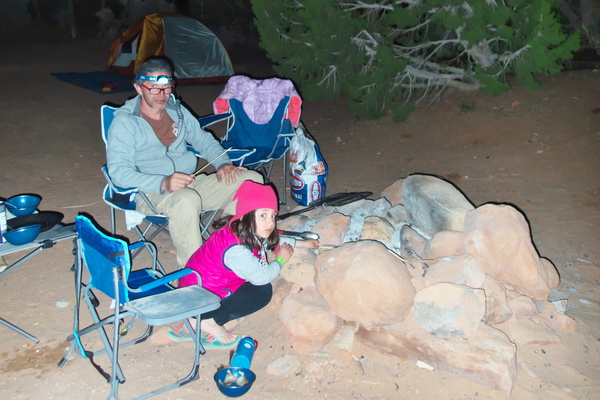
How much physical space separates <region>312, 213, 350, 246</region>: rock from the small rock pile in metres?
0.01

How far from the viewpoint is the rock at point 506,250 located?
8.14ft

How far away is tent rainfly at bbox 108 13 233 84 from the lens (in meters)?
8.60

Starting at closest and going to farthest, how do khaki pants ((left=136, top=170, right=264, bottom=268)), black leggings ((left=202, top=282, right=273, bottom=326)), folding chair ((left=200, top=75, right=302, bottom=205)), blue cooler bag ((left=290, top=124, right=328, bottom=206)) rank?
black leggings ((left=202, top=282, right=273, bottom=326)), khaki pants ((left=136, top=170, right=264, bottom=268)), blue cooler bag ((left=290, top=124, right=328, bottom=206)), folding chair ((left=200, top=75, right=302, bottom=205))

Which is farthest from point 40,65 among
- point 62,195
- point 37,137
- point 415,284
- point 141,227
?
point 415,284

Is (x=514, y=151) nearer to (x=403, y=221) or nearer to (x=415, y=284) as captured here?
(x=403, y=221)

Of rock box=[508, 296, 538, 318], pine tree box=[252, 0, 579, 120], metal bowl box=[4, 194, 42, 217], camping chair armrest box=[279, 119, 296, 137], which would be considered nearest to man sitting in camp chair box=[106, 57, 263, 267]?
metal bowl box=[4, 194, 42, 217]

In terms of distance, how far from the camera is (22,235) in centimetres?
229

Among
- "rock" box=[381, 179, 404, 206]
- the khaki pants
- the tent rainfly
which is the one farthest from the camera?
the tent rainfly

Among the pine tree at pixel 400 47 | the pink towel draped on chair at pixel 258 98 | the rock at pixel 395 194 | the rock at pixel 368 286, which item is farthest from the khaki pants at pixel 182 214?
the pine tree at pixel 400 47

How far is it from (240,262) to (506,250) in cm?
135

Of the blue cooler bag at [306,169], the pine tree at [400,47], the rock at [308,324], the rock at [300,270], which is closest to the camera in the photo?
the rock at [308,324]

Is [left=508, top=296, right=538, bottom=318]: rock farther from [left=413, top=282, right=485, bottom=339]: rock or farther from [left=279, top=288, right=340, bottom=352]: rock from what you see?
[left=279, top=288, right=340, bottom=352]: rock

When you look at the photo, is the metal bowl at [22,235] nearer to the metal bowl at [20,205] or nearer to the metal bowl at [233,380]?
the metal bowl at [20,205]

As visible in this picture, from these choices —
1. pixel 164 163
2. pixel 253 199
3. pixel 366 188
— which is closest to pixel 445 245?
pixel 253 199
